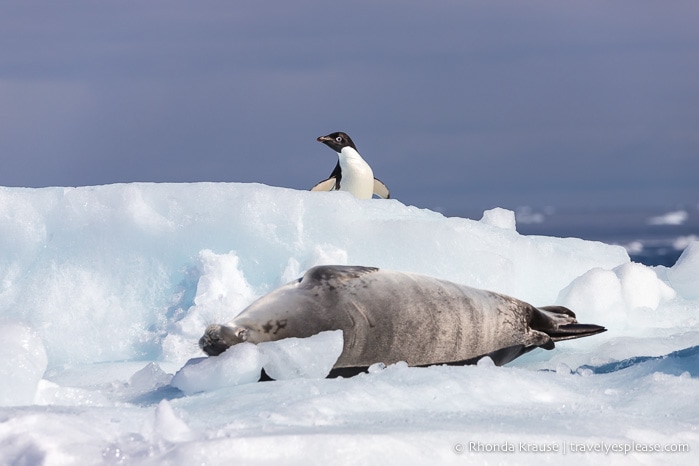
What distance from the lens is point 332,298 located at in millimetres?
4754

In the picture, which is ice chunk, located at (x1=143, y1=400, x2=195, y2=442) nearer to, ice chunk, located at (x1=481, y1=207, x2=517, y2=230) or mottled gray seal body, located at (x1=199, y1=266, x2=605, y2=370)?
mottled gray seal body, located at (x1=199, y1=266, x2=605, y2=370)

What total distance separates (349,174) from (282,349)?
29.2ft

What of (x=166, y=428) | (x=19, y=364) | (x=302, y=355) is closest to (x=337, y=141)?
(x=302, y=355)

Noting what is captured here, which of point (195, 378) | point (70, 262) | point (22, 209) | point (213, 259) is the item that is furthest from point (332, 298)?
point (22, 209)

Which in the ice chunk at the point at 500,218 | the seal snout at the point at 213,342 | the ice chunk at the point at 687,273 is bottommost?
the seal snout at the point at 213,342

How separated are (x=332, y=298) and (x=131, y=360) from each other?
254 centimetres

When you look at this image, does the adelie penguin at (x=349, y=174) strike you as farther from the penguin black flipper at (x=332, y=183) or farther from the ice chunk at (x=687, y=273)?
the ice chunk at (x=687, y=273)

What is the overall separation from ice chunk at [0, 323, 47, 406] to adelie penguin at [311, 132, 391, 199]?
29.1 feet

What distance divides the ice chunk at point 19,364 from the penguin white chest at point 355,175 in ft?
29.9

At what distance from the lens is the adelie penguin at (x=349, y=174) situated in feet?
42.5

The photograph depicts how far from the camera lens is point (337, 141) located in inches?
537

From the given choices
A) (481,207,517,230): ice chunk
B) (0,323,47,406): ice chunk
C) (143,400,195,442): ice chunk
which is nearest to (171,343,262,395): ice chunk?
(0,323,47,406): ice chunk

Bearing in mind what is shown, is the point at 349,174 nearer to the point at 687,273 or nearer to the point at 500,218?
the point at 500,218

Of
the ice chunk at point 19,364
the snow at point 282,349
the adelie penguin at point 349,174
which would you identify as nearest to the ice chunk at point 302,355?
the snow at point 282,349
